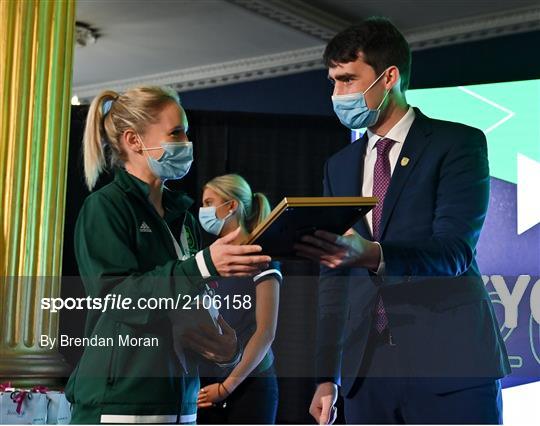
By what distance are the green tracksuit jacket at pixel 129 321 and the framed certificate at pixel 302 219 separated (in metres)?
0.12

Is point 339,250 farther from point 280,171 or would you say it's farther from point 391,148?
point 280,171

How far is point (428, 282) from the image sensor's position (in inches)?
67.7

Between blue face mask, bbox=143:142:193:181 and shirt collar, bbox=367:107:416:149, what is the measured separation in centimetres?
44

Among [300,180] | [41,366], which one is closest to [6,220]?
[41,366]

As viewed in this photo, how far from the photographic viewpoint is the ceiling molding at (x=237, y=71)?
5793 mm

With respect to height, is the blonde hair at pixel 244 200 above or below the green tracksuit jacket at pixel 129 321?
above

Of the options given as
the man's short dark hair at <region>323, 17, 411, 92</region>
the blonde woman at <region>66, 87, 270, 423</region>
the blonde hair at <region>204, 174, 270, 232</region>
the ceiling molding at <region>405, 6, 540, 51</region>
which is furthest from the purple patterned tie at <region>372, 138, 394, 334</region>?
the ceiling molding at <region>405, 6, 540, 51</region>

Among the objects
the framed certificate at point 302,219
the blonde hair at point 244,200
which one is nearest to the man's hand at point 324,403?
the framed certificate at point 302,219

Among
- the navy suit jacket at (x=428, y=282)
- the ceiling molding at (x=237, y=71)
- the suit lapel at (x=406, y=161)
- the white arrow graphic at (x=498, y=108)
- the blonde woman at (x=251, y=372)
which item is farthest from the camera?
the ceiling molding at (x=237, y=71)

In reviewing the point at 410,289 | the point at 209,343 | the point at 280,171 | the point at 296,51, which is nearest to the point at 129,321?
the point at 209,343

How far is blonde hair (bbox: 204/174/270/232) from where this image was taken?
3.00 m

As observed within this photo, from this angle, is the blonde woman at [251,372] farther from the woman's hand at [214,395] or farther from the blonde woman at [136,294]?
the blonde woman at [136,294]

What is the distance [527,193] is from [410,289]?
2.19 metres

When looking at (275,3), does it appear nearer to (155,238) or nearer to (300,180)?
(300,180)
